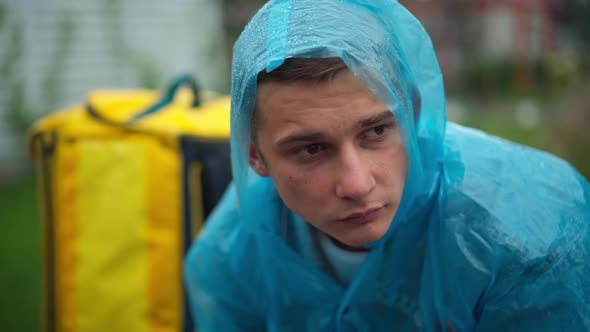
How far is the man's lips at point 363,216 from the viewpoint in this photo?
138 centimetres

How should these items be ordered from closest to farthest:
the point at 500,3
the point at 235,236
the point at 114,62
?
the point at 235,236, the point at 114,62, the point at 500,3

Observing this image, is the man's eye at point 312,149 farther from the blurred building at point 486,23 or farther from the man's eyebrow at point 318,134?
the blurred building at point 486,23

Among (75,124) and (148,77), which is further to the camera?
(148,77)

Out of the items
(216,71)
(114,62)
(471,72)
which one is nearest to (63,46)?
(114,62)

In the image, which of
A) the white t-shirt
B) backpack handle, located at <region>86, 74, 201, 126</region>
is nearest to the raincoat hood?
the white t-shirt

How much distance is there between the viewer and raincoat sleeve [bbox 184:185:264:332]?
5.91 ft

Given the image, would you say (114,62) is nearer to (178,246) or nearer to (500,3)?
(178,246)

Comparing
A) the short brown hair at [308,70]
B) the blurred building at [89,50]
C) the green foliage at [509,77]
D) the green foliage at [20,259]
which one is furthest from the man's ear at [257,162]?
the green foliage at [509,77]

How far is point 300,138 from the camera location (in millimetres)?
1333

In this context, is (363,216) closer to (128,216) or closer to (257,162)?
(257,162)

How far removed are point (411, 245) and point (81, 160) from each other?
138 cm

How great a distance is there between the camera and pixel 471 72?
10.4 metres

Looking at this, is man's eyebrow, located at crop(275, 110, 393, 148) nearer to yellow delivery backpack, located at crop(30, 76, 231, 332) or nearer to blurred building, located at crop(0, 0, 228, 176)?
yellow delivery backpack, located at crop(30, 76, 231, 332)

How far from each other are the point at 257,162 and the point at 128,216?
90 cm
